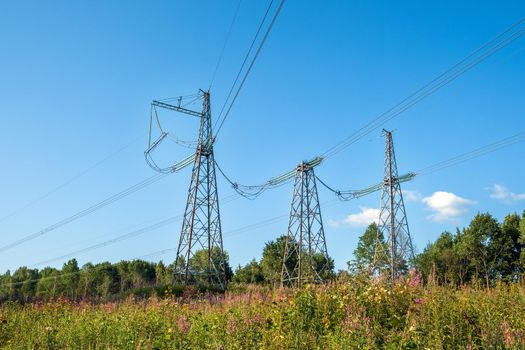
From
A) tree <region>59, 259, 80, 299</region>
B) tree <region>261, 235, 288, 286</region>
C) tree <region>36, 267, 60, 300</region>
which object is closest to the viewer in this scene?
tree <region>261, 235, 288, 286</region>

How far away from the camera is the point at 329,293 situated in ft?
22.4

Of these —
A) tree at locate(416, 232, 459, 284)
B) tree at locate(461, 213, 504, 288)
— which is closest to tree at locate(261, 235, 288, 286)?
tree at locate(416, 232, 459, 284)

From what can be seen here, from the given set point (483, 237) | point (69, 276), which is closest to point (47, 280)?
point (69, 276)

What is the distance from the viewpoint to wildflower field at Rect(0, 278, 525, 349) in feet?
15.6

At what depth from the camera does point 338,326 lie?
18.0 ft

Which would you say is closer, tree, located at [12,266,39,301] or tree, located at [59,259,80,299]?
tree, located at [59,259,80,299]

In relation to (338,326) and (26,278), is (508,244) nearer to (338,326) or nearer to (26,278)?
(338,326)

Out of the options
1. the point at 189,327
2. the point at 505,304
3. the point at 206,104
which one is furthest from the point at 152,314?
the point at 206,104

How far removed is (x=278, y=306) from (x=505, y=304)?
3.67 m

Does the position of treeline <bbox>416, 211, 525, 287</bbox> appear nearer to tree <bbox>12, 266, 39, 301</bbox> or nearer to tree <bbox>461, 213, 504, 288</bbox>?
tree <bbox>461, 213, 504, 288</bbox>

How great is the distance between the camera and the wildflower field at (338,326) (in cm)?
476

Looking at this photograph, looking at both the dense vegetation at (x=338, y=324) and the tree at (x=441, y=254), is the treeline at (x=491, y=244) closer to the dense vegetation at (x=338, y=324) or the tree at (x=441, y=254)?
the tree at (x=441, y=254)

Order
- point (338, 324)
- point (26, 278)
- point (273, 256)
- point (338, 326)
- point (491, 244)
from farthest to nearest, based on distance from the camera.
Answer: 1. point (26, 278)
2. point (273, 256)
3. point (491, 244)
4. point (338, 324)
5. point (338, 326)

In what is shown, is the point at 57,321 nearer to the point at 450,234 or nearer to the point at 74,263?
the point at 450,234
